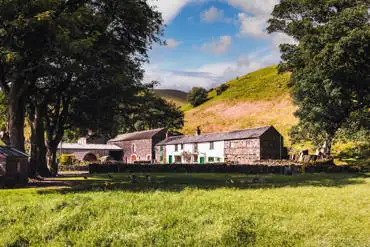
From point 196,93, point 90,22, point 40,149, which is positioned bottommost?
point 40,149

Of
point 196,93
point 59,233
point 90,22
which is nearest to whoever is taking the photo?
point 59,233

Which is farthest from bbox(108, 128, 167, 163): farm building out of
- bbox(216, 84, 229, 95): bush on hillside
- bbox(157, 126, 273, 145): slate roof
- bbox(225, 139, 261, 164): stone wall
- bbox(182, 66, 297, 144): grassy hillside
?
bbox(216, 84, 229, 95): bush on hillside

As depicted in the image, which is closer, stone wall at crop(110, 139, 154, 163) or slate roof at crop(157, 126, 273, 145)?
slate roof at crop(157, 126, 273, 145)

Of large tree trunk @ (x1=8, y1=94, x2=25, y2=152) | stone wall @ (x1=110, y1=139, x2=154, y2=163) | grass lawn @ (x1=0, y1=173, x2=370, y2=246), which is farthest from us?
stone wall @ (x1=110, y1=139, x2=154, y2=163)

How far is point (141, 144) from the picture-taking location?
73.1 m

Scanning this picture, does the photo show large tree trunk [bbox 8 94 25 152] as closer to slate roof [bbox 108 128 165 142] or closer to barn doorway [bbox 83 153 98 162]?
barn doorway [bbox 83 153 98 162]

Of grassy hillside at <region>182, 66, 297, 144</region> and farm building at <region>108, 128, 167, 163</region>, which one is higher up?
grassy hillside at <region>182, 66, 297, 144</region>

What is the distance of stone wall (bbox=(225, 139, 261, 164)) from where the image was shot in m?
51.8

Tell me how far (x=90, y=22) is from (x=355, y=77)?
26608 mm

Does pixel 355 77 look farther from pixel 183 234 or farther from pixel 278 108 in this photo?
pixel 278 108

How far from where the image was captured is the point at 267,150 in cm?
5219

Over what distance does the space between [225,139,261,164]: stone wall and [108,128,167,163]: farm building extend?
1847cm

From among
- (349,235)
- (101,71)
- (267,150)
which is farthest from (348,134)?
(349,235)

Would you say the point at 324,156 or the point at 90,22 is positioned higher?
the point at 90,22
